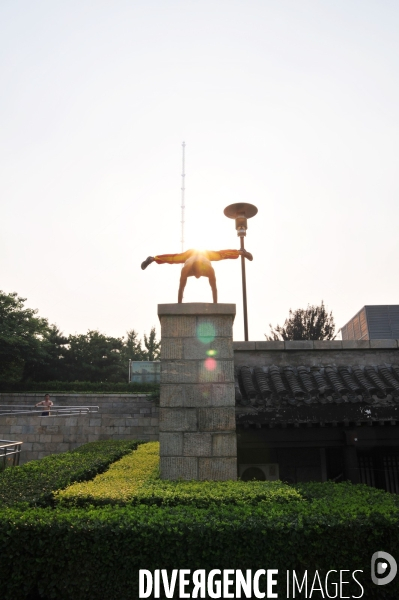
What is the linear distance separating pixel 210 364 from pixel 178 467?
167cm

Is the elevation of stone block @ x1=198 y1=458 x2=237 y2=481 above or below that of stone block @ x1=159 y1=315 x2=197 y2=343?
below

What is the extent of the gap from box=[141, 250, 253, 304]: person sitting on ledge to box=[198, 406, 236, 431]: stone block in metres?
1.89

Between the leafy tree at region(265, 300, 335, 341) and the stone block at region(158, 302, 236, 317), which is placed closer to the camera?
the stone block at region(158, 302, 236, 317)

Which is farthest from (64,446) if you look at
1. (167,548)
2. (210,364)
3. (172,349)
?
(167,548)

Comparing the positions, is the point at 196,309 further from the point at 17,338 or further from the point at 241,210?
the point at 17,338

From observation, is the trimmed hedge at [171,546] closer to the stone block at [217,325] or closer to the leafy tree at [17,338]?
the stone block at [217,325]

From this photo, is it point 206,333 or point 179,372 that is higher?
point 206,333

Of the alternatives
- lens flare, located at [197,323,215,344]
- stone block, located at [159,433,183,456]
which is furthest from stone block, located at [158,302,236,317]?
stone block, located at [159,433,183,456]

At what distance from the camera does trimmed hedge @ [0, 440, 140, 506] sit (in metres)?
5.21

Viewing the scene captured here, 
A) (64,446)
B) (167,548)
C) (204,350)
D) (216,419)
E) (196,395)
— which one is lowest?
(64,446)

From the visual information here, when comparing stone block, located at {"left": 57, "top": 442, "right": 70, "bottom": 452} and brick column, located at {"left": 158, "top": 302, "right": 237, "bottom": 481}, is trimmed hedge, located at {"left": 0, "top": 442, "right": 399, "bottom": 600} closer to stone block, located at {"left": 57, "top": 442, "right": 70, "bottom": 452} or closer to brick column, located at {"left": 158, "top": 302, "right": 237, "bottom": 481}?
brick column, located at {"left": 158, "top": 302, "right": 237, "bottom": 481}

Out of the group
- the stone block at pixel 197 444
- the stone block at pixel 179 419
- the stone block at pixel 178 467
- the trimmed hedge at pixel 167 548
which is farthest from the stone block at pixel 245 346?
the trimmed hedge at pixel 167 548

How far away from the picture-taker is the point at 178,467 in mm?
6656

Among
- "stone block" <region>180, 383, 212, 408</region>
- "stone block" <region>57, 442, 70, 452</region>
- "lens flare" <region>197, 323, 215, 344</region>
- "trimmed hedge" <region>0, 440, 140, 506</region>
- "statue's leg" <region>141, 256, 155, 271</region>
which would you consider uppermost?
"statue's leg" <region>141, 256, 155, 271</region>
